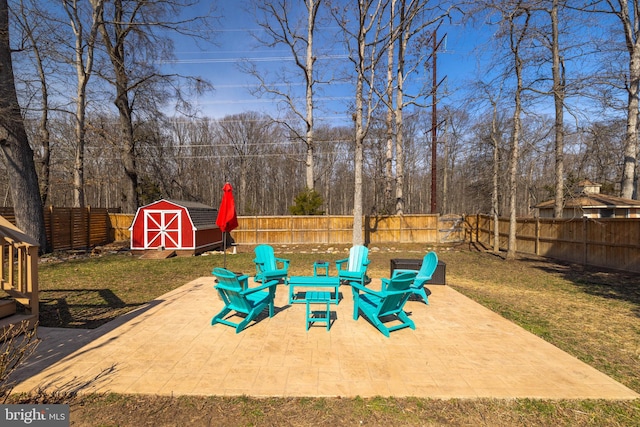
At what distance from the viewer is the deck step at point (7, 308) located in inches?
162

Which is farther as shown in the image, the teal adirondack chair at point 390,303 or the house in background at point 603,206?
the house in background at point 603,206

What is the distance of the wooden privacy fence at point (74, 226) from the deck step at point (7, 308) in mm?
12162

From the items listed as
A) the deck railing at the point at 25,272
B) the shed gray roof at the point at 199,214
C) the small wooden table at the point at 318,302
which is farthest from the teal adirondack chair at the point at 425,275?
the shed gray roof at the point at 199,214

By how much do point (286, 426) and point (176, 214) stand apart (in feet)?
42.8

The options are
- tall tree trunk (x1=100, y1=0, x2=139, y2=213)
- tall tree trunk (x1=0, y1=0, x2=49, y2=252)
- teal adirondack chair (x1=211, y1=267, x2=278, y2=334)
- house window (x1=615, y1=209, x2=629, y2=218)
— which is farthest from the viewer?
house window (x1=615, y1=209, x2=629, y2=218)

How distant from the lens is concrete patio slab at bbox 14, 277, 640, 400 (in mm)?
2973

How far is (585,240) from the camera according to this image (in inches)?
439

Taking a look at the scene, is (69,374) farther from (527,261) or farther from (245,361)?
(527,261)

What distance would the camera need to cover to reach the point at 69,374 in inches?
126

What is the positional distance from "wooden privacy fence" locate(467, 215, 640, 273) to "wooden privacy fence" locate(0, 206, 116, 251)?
22.0m

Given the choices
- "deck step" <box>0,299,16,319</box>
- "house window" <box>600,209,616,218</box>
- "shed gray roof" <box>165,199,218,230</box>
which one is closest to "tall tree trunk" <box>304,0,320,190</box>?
"shed gray roof" <box>165,199,218,230</box>

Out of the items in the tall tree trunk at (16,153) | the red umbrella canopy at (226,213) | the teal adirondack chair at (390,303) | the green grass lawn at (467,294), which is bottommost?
the green grass lawn at (467,294)

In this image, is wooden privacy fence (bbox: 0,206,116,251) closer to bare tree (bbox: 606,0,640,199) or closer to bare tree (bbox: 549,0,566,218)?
bare tree (bbox: 549,0,566,218)

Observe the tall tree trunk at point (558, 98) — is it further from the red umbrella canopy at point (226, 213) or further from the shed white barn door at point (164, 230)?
the shed white barn door at point (164, 230)
